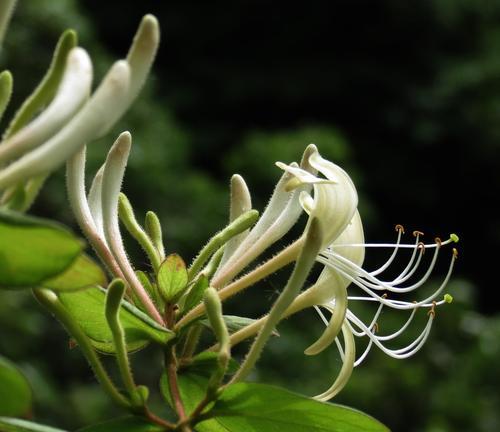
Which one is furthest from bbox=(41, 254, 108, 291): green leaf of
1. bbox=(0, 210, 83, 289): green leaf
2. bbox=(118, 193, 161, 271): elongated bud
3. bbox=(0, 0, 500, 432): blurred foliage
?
bbox=(0, 0, 500, 432): blurred foliage

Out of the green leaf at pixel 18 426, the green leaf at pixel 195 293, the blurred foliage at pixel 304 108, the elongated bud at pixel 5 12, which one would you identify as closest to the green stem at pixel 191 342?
the green leaf at pixel 195 293

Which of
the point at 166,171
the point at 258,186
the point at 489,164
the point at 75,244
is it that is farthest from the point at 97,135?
the point at 489,164

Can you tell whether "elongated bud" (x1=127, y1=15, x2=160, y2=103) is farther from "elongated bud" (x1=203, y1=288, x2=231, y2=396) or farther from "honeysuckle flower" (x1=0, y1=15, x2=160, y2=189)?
"elongated bud" (x1=203, y1=288, x2=231, y2=396)

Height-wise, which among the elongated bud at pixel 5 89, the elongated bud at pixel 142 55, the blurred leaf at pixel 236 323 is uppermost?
the elongated bud at pixel 142 55

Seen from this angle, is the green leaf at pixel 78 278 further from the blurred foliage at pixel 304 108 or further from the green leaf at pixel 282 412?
the blurred foliage at pixel 304 108

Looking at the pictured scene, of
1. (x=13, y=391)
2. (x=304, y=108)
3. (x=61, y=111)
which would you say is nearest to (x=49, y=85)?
(x=61, y=111)

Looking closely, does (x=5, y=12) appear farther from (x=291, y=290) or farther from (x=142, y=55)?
(x=291, y=290)
